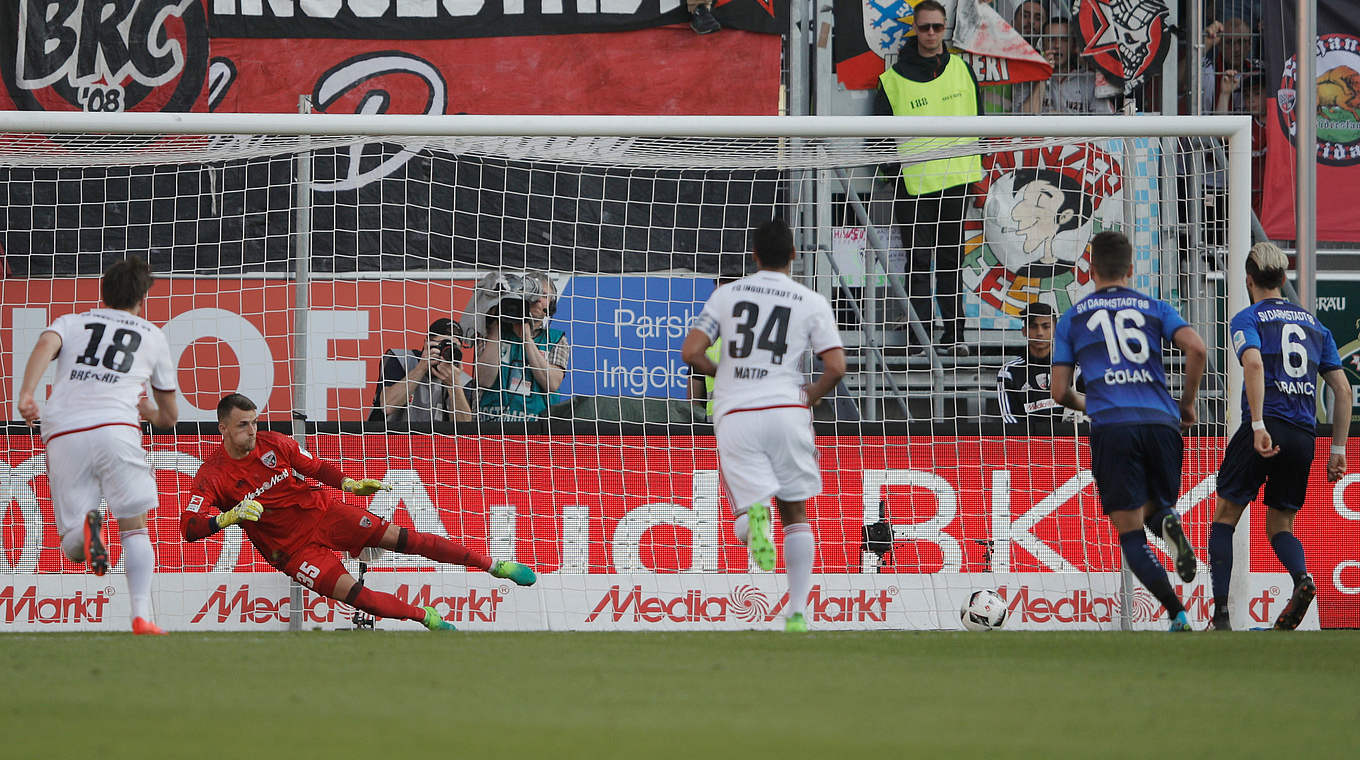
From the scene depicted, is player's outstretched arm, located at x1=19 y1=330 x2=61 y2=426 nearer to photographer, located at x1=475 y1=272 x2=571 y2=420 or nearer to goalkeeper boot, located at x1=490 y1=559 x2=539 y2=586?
goalkeeper boot, located at x1=490 y1=559 x2=539 y2=586

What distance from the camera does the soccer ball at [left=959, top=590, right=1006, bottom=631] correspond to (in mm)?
8328

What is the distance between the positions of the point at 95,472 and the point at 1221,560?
5.14m

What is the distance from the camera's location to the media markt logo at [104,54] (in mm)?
11680

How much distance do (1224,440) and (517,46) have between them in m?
5.75

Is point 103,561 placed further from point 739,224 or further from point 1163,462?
point 739,224

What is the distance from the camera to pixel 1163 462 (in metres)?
6.89

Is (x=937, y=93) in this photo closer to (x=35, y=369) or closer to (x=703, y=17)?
(x=703, y=17)

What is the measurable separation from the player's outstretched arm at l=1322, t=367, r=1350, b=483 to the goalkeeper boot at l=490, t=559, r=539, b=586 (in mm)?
4047

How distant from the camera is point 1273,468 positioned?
774 centimetres

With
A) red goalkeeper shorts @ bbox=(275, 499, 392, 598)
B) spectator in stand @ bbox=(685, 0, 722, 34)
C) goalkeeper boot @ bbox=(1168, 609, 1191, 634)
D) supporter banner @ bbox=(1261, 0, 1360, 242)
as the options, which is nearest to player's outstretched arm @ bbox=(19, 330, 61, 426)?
red goalkeeper shorts @ bbox=(275, 499, 392, 598)

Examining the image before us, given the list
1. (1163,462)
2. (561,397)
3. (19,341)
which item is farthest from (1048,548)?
(19,341)

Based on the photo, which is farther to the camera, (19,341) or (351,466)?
(19,341)

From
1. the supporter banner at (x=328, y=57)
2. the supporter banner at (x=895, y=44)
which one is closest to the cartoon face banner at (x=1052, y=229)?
the supporter banner at (x=895, y=44)

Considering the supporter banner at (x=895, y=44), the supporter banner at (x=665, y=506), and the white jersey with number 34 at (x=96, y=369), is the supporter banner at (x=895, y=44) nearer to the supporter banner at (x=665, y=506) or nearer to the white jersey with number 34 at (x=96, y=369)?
the supporter banner at (x=665, y=506)
